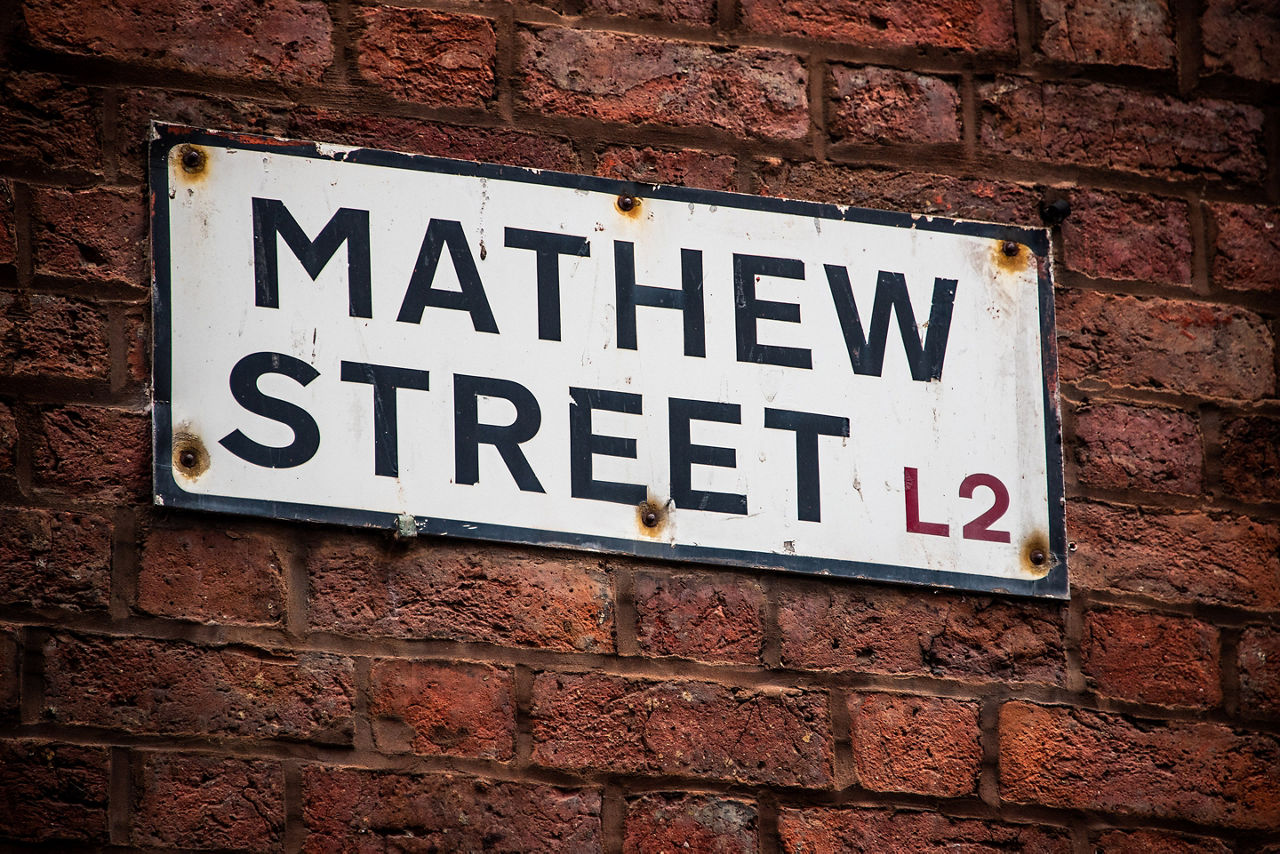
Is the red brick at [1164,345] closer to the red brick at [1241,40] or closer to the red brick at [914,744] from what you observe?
the red brick at [1241,40]

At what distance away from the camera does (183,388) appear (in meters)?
2.09

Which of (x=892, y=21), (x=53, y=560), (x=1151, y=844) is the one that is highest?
(x=892, y=21)

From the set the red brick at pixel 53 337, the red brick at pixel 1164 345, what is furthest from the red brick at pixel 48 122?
the red brick at pixel 1164 345

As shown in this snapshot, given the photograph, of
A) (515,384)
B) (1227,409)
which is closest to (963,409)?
(1227,409)

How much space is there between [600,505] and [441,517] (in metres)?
0.19

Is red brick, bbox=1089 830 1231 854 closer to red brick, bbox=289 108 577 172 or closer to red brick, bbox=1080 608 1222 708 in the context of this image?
red brick, bbox=1080 608 1222 708

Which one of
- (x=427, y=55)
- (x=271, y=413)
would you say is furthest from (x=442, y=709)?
(x=427, y=55)

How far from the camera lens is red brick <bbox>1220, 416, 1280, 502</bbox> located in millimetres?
2363

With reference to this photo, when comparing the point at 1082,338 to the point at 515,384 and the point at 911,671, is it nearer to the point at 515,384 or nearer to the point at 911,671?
the point at 911,671

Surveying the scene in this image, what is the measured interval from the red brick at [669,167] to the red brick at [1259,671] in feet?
2.79

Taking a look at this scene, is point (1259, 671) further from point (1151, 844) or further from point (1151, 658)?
point (1151, 844)

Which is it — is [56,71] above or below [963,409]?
above

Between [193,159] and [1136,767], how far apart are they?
4.32ft

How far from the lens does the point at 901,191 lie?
238cm
